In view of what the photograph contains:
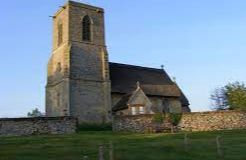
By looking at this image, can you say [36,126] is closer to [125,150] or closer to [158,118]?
[158,118]

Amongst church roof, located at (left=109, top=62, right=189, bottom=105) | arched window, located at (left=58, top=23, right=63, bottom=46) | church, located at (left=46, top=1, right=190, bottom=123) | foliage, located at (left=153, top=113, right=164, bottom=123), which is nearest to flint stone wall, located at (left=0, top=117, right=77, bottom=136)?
foliage, located at (left=153, top=113, right=164, bottom=123)

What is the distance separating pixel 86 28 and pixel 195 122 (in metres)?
22.1

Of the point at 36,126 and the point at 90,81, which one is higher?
the point at 90,81

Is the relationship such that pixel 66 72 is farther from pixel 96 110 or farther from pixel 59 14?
pixel 59 14

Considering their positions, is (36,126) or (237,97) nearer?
(36,126)

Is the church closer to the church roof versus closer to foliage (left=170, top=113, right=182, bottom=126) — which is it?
the church roof

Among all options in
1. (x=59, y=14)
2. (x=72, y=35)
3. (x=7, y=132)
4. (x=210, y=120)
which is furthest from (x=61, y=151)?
(x=59, y=14)

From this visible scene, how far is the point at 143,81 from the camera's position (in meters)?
62.3

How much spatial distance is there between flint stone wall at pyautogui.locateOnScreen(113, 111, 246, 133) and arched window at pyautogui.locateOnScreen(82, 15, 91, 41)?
17.3 meters

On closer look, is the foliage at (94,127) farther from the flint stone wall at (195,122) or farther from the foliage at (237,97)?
the foliage at (237,97)

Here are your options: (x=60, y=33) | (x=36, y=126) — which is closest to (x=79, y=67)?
(x=60, y=33)

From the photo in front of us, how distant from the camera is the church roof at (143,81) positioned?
6019 cm

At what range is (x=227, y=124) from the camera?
4428cm

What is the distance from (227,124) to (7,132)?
20558 mm
